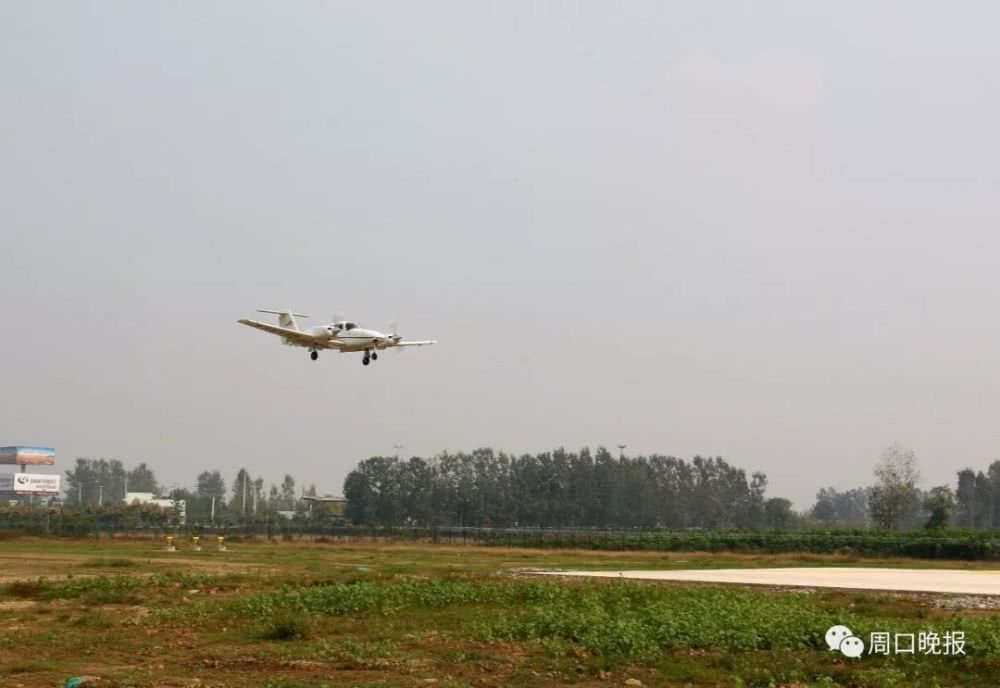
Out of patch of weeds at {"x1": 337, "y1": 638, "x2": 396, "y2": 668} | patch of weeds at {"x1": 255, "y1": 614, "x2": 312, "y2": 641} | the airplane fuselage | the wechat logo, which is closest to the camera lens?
patch of weeds at {"x1": 337, "y1": 638, "x2": 396, "y2": 668}

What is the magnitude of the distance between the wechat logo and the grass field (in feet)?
0.79

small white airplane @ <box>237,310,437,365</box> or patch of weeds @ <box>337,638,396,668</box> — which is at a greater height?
small white airplane @ <box>237,310,437,365</box>

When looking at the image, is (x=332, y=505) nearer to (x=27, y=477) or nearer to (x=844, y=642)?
(x=27, y=477)

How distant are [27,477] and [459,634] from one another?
178 m

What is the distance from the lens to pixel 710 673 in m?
18.9

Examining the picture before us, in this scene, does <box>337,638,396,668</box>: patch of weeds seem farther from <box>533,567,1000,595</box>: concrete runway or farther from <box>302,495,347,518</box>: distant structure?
<box>302,495,347,518</box>: distant structure

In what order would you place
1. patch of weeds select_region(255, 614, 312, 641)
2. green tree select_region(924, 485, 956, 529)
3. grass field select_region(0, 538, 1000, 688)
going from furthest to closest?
green tree select_region(924, 485, 956, 529), patch of weeds select_region(255, 614, 312, 641), grass field select_region(0, 538, 1000, 688)

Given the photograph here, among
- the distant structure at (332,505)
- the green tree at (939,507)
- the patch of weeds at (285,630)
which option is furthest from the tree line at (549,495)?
the patch of weeds at (285,630)

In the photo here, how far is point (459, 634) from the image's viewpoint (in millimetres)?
23297

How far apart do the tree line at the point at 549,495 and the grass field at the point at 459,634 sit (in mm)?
118164

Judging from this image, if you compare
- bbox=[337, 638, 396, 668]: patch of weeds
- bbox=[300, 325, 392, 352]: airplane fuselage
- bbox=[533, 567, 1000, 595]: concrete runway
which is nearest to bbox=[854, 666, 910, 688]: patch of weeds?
bbox=[337, 638, 396, 668]: patch of weeds

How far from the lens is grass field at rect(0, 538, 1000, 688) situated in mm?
18828

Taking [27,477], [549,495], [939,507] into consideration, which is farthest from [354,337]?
[27,477]

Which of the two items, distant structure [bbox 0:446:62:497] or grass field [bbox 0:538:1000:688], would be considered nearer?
grass field [bbox 0:538:1000:688]
